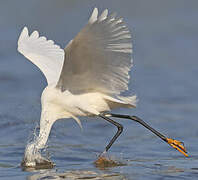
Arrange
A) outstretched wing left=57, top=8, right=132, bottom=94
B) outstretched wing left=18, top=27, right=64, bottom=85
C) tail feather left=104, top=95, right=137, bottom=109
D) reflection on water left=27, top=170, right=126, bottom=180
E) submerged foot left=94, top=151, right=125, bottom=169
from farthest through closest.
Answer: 1. outstretched wing left=18, top=27, right=64, bottom=85
2. submerged foot left=94, top=151, right=125, bottom=169
3. tail feather left=104, top=95, right=137, bottom=109
4. reflection on water left=27, top=170, right=126, bottom=180
5. outstretched wing left=57, top=8, right=132, bottom=94

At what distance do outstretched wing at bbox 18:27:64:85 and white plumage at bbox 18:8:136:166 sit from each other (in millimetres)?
33

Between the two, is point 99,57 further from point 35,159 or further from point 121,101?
point 35,159

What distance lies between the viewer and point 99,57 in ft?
25.1

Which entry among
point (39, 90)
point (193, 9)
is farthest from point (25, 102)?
point (193, 9)

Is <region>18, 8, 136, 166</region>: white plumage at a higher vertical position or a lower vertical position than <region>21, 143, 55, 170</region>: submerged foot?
higher

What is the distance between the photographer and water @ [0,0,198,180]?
8.76 metres

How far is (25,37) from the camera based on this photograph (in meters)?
10.3

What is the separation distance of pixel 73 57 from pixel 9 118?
5.25 meters

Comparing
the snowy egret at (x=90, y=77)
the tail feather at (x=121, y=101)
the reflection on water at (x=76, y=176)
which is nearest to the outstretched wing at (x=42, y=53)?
the snowy egret at (x=90, y=77)

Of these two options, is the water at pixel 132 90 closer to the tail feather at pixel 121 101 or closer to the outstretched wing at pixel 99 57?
the tail feather at pixel 121 101

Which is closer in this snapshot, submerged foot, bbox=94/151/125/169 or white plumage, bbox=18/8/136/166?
white plumage, bbox=18/8/136/166

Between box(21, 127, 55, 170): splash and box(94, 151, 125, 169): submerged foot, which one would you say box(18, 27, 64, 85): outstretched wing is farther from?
box(94, 151, 125, 169): submerged foot

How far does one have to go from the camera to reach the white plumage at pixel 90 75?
23.7ft

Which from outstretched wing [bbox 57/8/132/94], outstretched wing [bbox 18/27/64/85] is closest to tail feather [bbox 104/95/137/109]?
outstretched wing [bbox 57/8/132/94]
